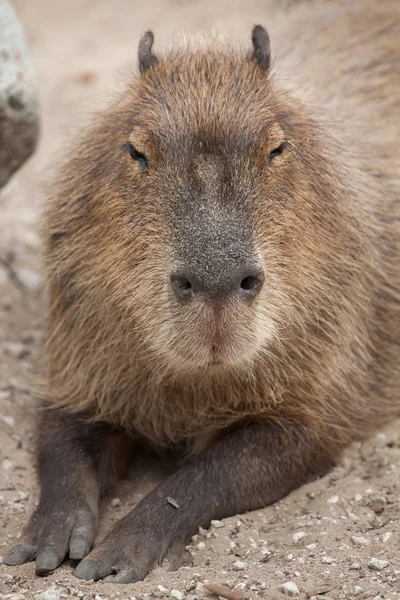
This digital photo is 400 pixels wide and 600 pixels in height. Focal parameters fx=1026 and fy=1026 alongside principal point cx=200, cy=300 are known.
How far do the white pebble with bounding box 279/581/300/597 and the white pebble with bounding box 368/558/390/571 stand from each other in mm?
273

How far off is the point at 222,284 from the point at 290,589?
1007 millimetres

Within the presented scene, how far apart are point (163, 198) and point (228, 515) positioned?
4.05ft

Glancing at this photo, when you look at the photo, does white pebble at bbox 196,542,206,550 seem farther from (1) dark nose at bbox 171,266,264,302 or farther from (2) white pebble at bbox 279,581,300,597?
(1) dark nose at bbox 171,266,264,302

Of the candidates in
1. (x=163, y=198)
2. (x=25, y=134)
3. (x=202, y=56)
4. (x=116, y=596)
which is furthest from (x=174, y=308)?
(x=25, y=134)

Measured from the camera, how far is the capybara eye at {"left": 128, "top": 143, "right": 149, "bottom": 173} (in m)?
3.81

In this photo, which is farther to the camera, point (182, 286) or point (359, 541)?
point (359, 541)

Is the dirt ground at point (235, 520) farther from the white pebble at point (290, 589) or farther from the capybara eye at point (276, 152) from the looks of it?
the capybara eye at point (276, 152)

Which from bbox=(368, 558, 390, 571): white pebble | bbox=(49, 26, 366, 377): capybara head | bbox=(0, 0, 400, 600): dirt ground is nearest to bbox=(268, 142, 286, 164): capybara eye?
bbox=(49, 26, 366, 377): capybara head

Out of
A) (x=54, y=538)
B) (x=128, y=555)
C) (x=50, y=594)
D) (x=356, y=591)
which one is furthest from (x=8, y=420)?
(x=356, y=591)

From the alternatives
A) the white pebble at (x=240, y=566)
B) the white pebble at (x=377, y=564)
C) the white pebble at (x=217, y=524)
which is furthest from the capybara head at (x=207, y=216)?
the white pebble at (x=377, y=564)

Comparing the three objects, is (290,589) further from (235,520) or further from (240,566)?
(235,520)

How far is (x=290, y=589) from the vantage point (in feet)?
10.9

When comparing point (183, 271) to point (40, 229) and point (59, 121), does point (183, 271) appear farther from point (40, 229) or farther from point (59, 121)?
point (59, 121)

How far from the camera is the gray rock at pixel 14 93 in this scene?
4.91 m
